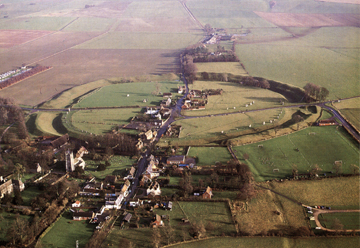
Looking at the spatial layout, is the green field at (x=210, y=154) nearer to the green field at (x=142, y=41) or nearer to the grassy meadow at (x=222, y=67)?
the grassy meadow at (x=222, y=67)

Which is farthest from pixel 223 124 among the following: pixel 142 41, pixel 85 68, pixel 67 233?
pixel 142 41

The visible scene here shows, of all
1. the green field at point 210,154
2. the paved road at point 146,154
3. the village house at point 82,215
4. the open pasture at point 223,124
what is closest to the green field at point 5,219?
the village house at point 82,215

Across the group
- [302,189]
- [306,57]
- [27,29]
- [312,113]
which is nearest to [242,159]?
[302,189]

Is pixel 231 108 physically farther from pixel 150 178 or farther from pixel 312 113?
pixel 150 178

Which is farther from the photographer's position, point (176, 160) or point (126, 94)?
point (126, 94)

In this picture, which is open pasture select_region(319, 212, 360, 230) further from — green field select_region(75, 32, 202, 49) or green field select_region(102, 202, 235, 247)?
green field select_region(75, 32, 202, 49)

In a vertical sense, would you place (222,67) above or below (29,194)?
above

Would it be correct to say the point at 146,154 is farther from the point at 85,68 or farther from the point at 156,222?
the point at 85,68
